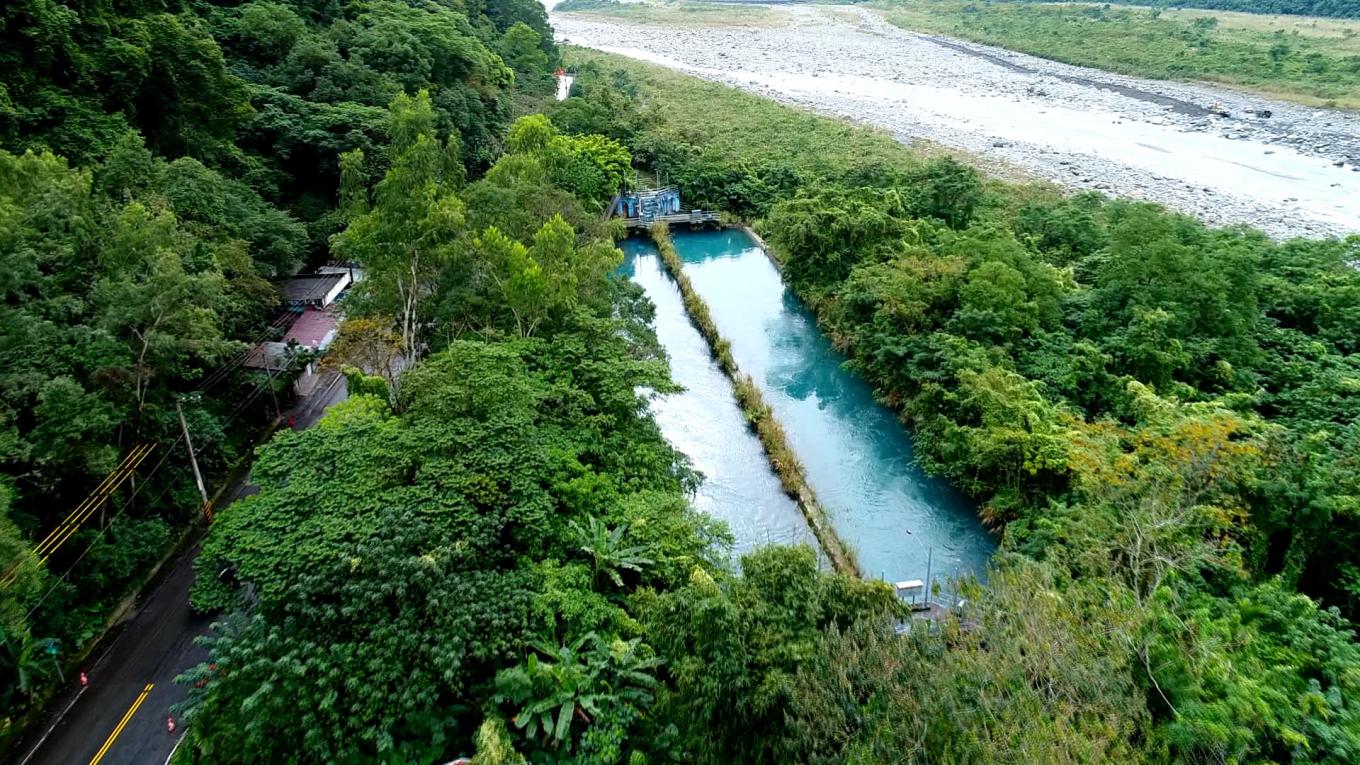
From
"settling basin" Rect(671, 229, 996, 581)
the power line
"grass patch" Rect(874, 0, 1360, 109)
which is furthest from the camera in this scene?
"grass patch" Rect(874, 0, 1360, 109)

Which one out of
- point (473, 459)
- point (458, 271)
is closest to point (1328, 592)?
point (473, 459)

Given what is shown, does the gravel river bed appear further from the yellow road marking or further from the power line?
the yellow road marking

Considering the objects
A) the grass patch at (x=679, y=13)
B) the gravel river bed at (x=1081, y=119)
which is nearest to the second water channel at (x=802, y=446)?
the gravel river bed at (x=1081, y=119)

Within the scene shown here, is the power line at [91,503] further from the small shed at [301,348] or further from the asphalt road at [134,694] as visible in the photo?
the small shed at [301,348]

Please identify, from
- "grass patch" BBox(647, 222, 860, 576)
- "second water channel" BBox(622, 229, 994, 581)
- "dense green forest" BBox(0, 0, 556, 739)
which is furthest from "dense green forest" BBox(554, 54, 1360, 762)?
"dense green forest" BBox(0, 0, 556, 739)

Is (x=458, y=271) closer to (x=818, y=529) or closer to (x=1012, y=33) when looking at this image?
(x=818, y=529)

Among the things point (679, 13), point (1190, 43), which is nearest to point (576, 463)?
point (1190, 43)
